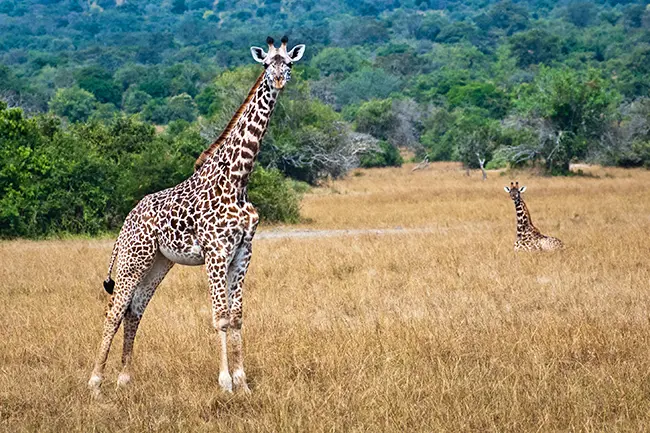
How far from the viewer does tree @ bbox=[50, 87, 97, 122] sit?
74925 millimetres

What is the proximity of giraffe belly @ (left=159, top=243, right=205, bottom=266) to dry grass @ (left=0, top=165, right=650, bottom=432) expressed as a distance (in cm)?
92

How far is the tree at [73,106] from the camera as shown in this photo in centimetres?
7493

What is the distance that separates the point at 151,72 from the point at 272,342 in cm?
9992

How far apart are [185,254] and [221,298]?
457 millimetres

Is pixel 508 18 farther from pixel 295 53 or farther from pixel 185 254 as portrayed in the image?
pixel 185 254

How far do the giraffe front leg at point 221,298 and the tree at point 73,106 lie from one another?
224ft

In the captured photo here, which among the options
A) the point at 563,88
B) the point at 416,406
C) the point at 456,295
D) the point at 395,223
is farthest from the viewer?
the point at 563,88

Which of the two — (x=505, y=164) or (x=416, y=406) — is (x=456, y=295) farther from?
(x=505, y=164)

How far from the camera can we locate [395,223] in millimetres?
21781

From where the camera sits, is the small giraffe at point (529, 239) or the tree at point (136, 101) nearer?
the small giraffe at point (529, 239)

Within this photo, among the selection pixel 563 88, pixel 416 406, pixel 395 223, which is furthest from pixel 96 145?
pixel 563 88

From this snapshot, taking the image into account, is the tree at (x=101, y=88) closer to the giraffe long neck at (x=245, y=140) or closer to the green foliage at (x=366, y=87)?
the green foliage at (x=366, y=87)

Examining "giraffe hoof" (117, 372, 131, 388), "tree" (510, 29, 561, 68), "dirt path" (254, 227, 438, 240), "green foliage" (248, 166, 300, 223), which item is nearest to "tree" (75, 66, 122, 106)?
"tree" (510, 29, 561, 68)

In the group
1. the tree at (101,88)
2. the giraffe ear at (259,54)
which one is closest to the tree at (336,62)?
the tree at (101,88)
